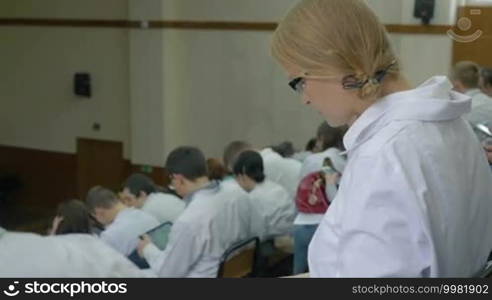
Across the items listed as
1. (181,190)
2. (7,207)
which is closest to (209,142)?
(7,207)

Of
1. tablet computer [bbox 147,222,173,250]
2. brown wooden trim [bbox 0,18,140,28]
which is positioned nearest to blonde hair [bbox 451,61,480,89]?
tablet computer [bbox 147,222,173,250]

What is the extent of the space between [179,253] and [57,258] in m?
0.84

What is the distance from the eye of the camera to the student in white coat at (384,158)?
0.95m

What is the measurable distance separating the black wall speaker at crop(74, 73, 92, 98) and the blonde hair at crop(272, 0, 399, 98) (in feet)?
26.0

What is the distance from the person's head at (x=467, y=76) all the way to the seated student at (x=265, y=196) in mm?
1328

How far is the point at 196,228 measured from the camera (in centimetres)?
318

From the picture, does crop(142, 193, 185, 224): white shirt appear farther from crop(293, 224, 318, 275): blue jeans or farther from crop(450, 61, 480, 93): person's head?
crop(450, 61, 480, 93): person's head

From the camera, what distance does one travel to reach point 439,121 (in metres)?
1.04

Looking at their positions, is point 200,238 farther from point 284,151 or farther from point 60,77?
point 60,77

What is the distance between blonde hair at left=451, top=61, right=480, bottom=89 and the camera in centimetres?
299

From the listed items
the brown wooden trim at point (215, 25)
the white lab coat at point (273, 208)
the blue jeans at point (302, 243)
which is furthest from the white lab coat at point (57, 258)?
the brown wooden trim at point (215, 25)

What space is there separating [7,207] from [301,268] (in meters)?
7.19

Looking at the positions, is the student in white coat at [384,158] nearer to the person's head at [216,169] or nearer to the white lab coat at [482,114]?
the white lab coat at [482,114]

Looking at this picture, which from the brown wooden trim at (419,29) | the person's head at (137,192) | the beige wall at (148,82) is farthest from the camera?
the beige wall at (148,82)
